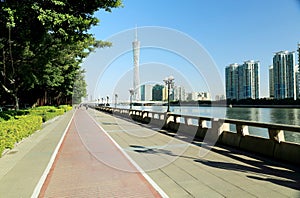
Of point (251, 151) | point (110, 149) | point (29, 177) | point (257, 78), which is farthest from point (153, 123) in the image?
point (257, 78)

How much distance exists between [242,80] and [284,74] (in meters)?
15.5

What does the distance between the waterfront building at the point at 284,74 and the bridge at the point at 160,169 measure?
4890cm

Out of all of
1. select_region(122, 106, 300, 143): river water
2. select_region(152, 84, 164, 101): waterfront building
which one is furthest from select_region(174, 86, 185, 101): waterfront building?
select_region(152, 84, 164, 101): waterfront building

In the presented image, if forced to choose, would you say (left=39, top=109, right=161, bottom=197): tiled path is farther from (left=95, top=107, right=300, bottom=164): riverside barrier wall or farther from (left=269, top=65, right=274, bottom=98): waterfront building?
(left=269, top=65, right=274, bottom=98): waterfront building

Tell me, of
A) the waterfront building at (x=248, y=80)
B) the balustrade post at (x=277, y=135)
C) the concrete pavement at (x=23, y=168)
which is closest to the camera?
the concrete pavement at (x=23, y=168)

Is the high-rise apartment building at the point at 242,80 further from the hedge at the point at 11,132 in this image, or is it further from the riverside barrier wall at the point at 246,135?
the hedge at the point at 11,132

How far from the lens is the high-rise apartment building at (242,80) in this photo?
70062mm

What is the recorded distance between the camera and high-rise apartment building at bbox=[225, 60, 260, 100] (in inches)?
2758

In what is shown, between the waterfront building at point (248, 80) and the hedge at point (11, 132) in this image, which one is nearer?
the hedge at point (11, 132)

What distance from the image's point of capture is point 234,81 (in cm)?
7150

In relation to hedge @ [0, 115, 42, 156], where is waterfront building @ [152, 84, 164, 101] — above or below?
above

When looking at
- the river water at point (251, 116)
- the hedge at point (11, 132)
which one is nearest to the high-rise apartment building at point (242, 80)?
the river water at point (251, 116)

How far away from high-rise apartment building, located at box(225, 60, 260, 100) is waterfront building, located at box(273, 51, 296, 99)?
28.2 ft

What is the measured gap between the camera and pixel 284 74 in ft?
194
